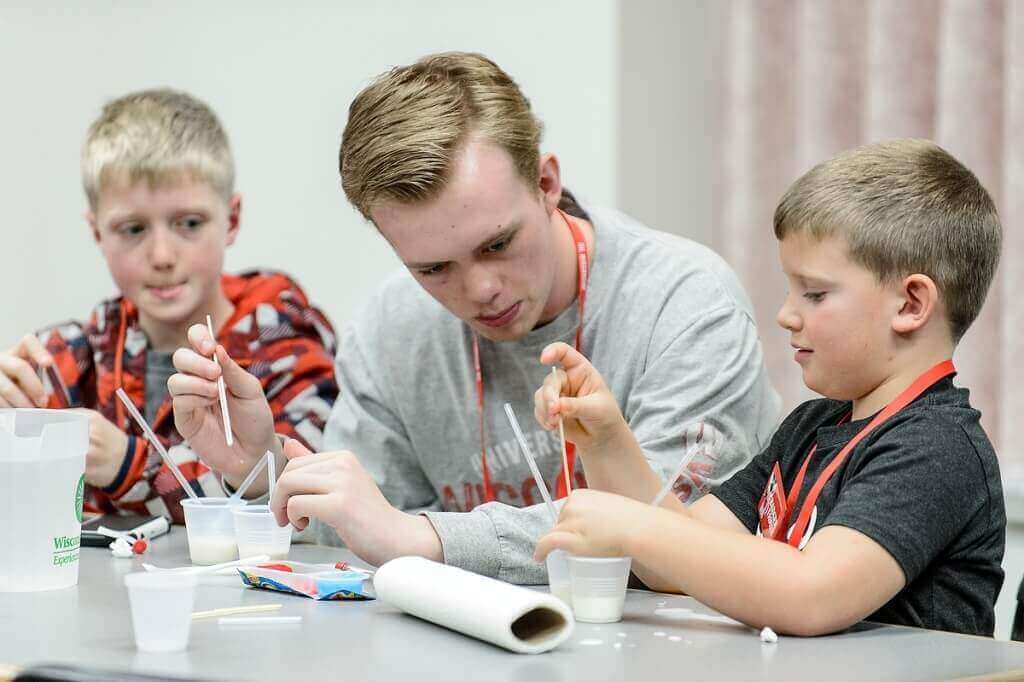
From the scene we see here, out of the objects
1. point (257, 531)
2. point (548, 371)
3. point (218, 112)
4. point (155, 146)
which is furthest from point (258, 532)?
point (218, 112)

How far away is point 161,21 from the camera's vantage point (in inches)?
133

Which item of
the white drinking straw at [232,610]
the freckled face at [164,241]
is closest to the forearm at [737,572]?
the white drinking straw at [232,610]

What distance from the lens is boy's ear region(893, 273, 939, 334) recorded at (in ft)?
4.55

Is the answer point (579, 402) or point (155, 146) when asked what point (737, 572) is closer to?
point (579, 402)

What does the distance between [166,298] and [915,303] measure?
1.31 meters

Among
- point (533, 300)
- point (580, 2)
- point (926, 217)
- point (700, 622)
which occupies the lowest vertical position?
point (700, 622)

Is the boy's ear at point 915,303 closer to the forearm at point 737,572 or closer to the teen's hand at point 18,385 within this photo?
the forearm at point 737,572

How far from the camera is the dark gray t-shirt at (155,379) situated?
2.23 meters

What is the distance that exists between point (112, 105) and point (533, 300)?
108 cm

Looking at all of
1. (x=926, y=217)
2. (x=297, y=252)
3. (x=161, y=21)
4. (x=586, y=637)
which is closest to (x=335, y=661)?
(x=586, y=637)

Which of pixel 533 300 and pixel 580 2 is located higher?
pixel 580 2

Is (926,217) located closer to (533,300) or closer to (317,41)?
(533,300)

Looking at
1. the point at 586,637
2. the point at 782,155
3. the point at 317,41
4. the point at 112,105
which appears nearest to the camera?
the point at 586,637

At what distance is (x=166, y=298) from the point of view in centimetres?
221
